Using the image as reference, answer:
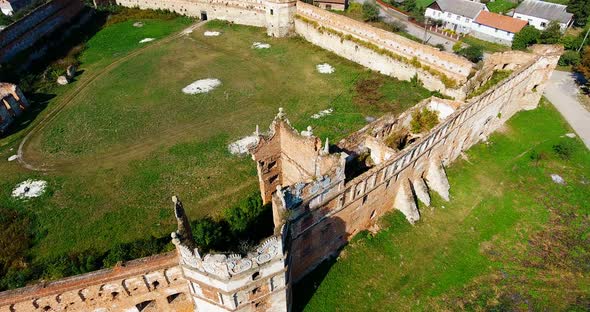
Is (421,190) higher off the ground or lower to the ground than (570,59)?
lower

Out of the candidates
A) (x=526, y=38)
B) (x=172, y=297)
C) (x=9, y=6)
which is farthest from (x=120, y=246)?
(x=9, y=6)

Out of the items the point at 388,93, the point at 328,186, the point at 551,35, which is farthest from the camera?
the point at 551,35

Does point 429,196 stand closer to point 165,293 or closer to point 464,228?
point 464,228

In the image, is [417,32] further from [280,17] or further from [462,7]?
[280,17]

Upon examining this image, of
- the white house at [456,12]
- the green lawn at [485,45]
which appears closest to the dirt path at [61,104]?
the white house at [456,12]

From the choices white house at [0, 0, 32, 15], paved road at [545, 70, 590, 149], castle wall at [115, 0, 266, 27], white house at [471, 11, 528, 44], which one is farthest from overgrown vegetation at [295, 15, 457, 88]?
white house at [0, 0, 32, 15]

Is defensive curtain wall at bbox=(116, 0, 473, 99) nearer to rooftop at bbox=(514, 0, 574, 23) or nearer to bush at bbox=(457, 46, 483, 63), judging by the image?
bush at bbox=(457, 46, 483, 63)

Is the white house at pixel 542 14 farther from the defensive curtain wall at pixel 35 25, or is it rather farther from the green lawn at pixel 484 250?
the defensive curtain wall at pixel 35 25
